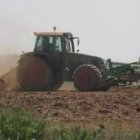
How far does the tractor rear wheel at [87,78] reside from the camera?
2381cm

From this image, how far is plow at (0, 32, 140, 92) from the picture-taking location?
2427 cm

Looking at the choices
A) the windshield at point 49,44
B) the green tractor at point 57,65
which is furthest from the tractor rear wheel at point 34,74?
the windshield at point 49,44

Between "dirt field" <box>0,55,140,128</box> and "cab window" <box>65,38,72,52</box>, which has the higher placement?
"cab window" <box>65,38,72,52</box>

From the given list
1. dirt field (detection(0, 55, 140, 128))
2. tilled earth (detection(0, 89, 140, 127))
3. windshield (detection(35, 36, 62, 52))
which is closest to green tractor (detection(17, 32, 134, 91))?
windshield (detection(35, 36, 62, 52))

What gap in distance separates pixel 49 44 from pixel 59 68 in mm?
1084

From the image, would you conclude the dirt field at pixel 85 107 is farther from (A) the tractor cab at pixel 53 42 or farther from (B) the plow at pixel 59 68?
(A) the tractor cab at pixel 53 42

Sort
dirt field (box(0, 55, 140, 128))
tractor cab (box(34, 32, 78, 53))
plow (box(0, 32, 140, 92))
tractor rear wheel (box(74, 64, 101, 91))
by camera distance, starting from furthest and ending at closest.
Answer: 1. tractor cab (box(34, 32, 78, 53))
2. plow (box(0, 32, 140, 92))
3. tractor rear wheel (box(74, 64, 101, 91))
4. dirt field (box(0, 55, 140, 128))

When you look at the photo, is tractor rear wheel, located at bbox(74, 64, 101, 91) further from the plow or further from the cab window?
the cab window

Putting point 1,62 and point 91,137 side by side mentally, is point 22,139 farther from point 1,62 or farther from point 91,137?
point 1,62

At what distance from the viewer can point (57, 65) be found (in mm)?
24797

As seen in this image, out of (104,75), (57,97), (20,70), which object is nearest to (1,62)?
(20,70)

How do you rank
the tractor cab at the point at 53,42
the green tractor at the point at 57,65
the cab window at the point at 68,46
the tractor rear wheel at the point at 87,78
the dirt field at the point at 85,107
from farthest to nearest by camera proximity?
the cab window at the point at 68,46
the tractor cab at the point at 53,42
the green tractor at the point at 57,65
the tractor rear wheel at the point at 87,78
the dirt field at the point at 85,107

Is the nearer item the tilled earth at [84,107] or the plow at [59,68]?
the tilled earth at [84,107]

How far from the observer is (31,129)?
8.59 meters
